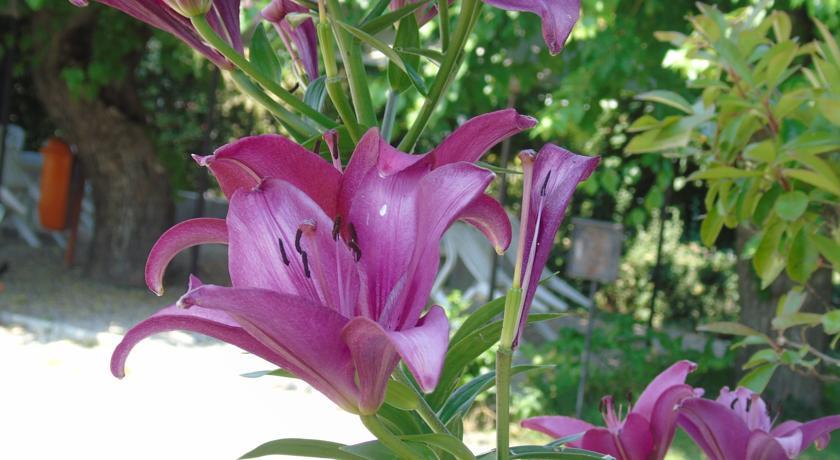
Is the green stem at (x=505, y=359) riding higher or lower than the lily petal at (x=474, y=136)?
lower

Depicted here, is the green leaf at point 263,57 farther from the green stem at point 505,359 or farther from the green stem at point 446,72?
the green stem at point 505,359

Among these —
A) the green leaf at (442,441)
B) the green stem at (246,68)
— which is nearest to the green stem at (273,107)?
the green stem at (246,68)

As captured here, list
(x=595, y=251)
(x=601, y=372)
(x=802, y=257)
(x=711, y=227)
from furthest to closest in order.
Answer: (x=601, y=372)
(x=595, y=251)
(x=711, y=227)
(x=802, y=257)

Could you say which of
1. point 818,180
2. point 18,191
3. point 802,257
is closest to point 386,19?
point 818,180

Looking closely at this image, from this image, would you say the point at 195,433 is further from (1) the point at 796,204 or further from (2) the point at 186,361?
(1) the point at 796,204

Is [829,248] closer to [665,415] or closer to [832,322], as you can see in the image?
[832,322]
